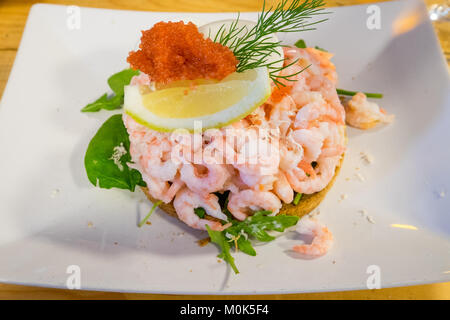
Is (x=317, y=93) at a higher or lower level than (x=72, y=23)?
lower

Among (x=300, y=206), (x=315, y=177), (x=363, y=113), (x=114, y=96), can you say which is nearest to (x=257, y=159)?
(x=315, y=177)

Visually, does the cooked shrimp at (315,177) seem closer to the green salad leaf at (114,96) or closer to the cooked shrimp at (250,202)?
the cooked shrimp at (250,202)

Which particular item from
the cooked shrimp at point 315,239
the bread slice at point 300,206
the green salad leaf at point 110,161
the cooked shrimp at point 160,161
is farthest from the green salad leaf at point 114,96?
the cooked shrimp at point 315,239

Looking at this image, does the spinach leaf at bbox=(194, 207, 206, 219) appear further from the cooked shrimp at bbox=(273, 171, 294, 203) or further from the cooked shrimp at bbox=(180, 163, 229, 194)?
the cooked shrimp at bbox=(273, 171, 294, 203)

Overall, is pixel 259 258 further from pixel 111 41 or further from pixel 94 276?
pixel 111 41

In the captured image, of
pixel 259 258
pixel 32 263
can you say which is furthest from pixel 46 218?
pixel 259 258

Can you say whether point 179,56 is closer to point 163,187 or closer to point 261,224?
point 163,187

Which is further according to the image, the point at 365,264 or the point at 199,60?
the point at 365,264
